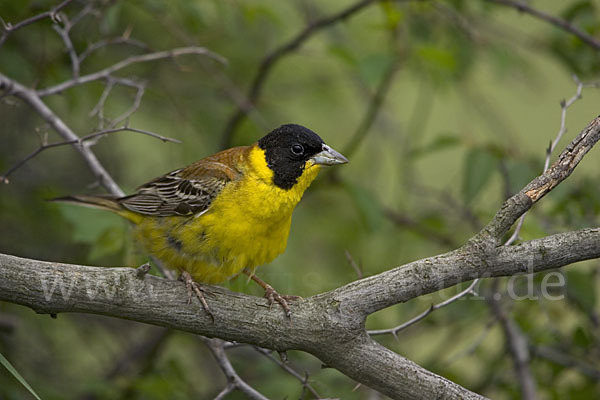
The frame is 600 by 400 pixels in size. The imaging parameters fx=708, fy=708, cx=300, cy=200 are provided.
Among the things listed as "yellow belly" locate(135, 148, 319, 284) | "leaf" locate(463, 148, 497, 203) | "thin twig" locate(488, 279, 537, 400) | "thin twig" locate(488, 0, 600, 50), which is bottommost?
"yellow belly" locate(135, 148, 319, 284)

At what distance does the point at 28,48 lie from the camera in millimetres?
5027

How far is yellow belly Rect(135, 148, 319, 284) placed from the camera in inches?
137

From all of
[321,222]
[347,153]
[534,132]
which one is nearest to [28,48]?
[347,153]

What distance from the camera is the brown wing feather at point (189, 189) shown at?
3.67 metres

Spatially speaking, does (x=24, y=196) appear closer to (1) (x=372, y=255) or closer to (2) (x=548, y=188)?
(1) (x=372, y=255)

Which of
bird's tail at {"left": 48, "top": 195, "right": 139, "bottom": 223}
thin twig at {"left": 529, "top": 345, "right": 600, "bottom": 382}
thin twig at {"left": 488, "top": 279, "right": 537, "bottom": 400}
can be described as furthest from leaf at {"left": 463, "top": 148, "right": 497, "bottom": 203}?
bird's tail at {"left": 48, "top": 195, "right": 139, "bottom": 223}

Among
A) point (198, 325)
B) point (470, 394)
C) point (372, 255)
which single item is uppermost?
point (372, 255)

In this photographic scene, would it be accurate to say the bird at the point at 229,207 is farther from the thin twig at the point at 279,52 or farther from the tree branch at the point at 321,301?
the thin twig at the point at 279,52

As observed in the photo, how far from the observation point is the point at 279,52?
4.68m

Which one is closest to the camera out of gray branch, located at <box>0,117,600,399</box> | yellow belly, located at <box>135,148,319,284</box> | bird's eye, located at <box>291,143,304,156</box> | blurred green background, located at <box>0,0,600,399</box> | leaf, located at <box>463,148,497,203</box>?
gray branch, located at <box>0,117,600,399</box>

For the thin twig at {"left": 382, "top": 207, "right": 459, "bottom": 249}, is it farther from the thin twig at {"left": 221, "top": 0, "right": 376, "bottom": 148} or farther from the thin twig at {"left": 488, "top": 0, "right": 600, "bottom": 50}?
the thin twig at {"left": 488, "top": 0, "right": 600, "bottom": 50}

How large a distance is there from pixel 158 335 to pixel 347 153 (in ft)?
6.26

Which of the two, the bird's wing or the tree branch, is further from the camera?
the bird's wing

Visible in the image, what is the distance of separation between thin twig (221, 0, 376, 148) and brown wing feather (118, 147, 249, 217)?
97 cm
